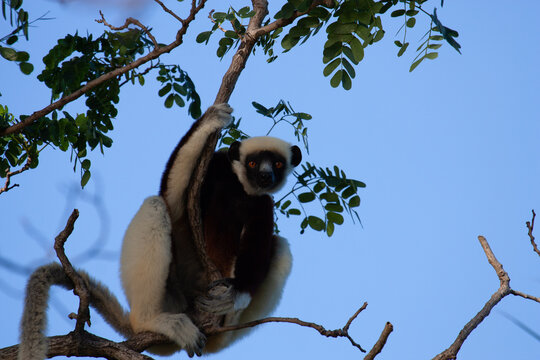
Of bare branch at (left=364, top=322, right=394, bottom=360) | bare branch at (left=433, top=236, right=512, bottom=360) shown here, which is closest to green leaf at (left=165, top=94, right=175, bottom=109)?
bare branch at (left=433, top=236, right=512, bottom=360)

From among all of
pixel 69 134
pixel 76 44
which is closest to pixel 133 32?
pixel 76 44

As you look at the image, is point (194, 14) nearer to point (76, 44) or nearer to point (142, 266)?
point (76, 44)

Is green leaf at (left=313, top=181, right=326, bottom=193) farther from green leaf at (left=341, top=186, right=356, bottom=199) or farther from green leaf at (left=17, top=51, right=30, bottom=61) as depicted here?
green leaf at (left=17, top=51, right=30, bottom=61)

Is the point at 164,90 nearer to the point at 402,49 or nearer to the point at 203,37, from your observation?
the point at 203,37

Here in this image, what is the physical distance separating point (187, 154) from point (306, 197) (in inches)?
58.2

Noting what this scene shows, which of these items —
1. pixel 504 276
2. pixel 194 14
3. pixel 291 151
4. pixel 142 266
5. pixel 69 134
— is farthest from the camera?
pixel 291 151

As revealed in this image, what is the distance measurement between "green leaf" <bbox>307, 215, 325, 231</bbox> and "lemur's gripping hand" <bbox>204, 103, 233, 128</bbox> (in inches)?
59.3

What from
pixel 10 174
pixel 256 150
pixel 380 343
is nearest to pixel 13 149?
pixel 10 174

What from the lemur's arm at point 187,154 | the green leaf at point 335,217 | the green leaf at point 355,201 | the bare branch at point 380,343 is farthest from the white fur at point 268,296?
the bare branch at point 380,343

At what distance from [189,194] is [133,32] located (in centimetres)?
170

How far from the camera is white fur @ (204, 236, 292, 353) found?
6770 mm

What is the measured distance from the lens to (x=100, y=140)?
21.7ft

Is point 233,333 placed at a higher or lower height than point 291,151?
lower

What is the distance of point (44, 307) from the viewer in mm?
5312
